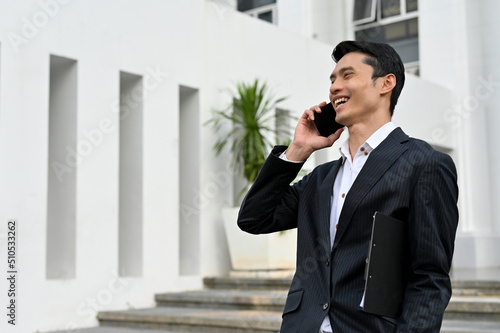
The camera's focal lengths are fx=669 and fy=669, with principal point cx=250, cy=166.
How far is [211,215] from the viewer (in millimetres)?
6164

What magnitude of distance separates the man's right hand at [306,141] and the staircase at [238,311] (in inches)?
105

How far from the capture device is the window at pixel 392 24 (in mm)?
10234

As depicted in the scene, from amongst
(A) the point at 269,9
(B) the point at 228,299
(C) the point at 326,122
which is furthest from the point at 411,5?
(C) the point at 326,122

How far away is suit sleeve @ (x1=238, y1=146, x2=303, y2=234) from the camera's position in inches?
59.6

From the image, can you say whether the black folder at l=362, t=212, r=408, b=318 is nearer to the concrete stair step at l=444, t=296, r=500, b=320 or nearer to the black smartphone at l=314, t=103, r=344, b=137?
the black smartphone at l=314, t=103, r=344, b=137

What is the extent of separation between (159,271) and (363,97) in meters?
4.51

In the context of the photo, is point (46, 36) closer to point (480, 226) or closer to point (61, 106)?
point (61, 106)

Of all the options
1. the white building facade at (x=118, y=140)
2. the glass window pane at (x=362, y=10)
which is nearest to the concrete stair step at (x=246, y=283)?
the white building facade at (x=118, y=140)

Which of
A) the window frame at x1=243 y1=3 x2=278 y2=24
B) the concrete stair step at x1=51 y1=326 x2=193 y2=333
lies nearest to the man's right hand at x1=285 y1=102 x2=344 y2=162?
the concrete stair step at x1=51 y1=326 x2=193 y2=333

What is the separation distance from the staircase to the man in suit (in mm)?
2715

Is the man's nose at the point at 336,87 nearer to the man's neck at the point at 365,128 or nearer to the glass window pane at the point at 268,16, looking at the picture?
the man's neck at the point at 365,128

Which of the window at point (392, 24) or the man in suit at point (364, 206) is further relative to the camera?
the window at point (392, 24)

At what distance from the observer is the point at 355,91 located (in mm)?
1382

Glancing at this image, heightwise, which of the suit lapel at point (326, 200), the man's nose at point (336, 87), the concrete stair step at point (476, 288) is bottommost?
the concrete stair step at point (476, 288)
